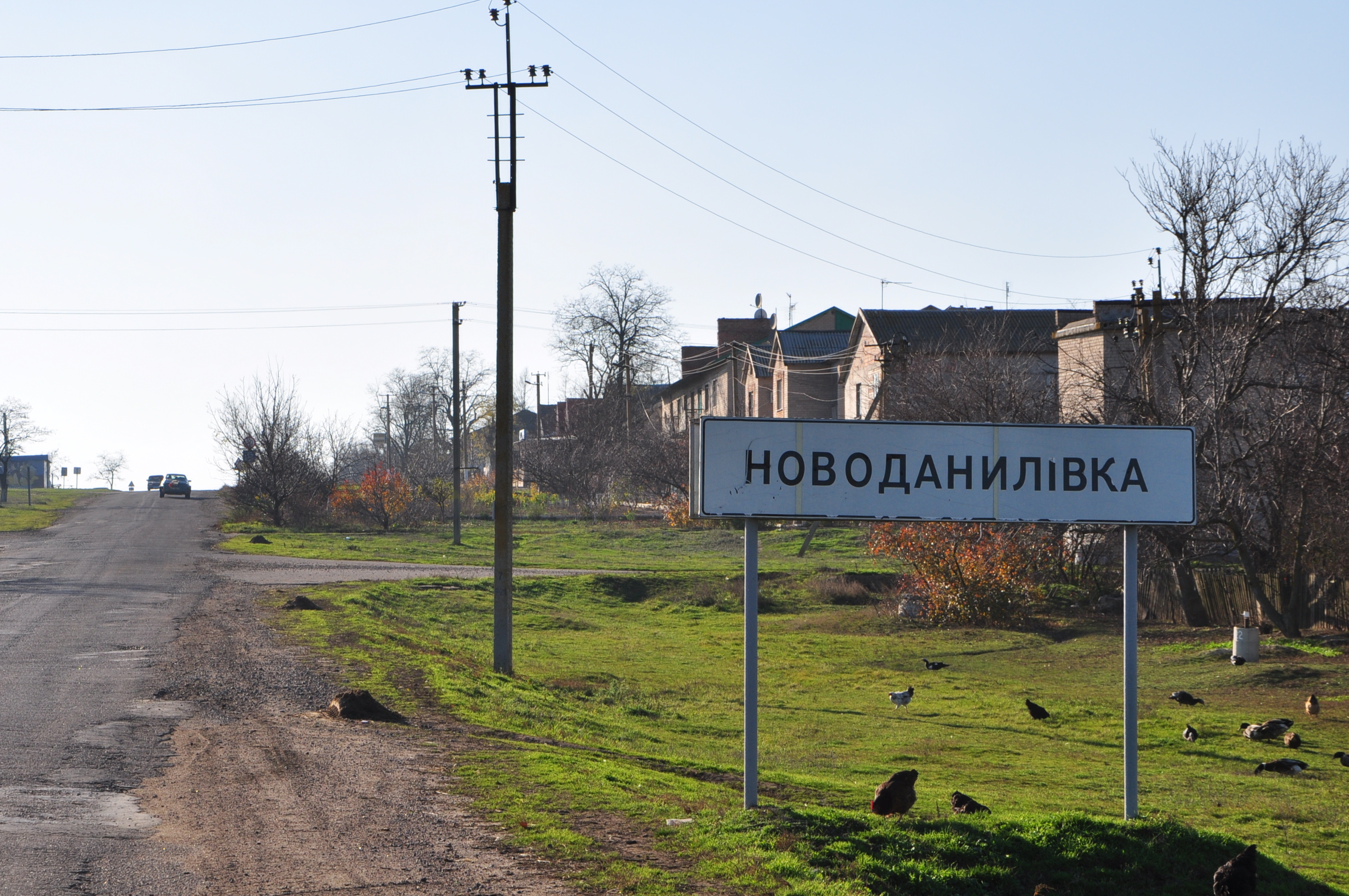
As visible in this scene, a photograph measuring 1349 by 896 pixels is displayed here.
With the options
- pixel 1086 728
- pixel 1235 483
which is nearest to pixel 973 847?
pixel 1086 728

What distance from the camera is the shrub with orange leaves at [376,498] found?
162 ft

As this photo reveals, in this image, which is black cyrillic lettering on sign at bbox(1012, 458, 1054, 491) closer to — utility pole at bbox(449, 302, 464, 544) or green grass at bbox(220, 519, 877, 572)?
green grass at bbox(220, 519, 877, 572)

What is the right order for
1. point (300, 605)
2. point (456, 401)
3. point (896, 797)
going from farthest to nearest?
point (456, 401)
point (300, 605)
point (896, 797)

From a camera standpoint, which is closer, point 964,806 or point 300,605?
point 964,806

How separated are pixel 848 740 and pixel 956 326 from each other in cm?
4166

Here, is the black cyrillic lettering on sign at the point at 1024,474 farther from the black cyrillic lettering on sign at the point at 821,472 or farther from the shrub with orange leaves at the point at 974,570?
the shrub with orange leaves at the point at 974,570

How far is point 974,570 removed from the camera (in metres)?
23.6

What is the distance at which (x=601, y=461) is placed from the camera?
200ft

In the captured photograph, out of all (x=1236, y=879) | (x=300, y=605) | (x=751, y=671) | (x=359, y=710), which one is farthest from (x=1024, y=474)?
(x=300, y=605)

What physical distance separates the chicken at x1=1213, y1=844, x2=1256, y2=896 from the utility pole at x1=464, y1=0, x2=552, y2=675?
1069cm

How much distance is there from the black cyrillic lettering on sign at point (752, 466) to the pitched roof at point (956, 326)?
36126 millimetres

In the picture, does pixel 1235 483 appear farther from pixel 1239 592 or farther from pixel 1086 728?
pixel 1086 728

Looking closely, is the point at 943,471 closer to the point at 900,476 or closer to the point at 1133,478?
the point at 900,476

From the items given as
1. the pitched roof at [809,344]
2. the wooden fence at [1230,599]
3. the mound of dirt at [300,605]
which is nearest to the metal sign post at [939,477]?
the mound of dirt at [300,605]
